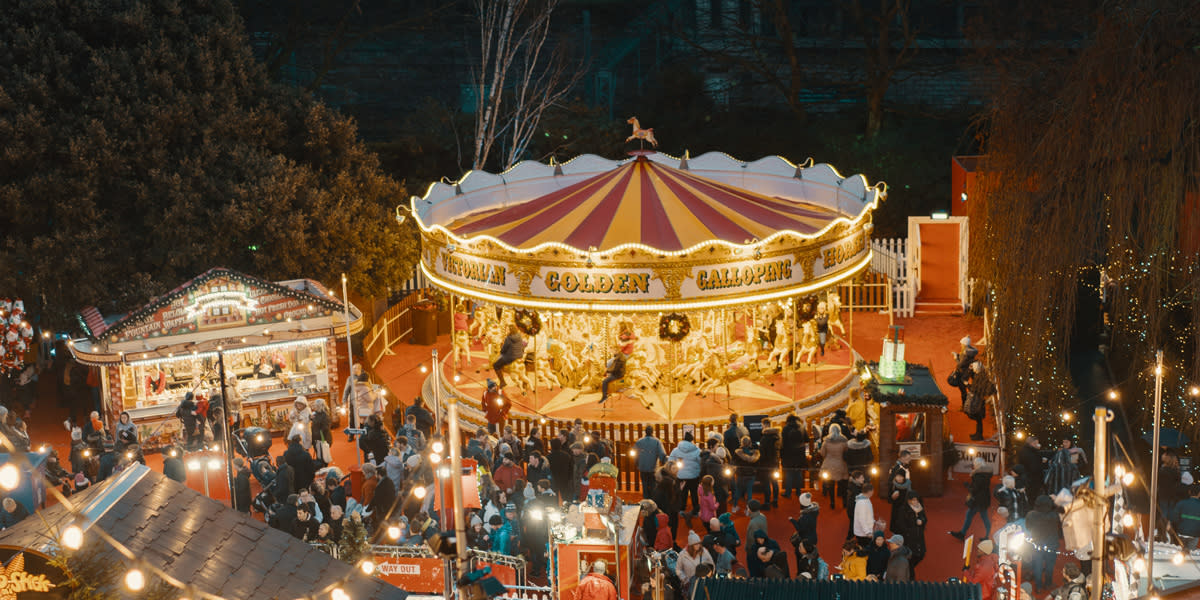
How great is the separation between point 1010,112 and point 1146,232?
161cm

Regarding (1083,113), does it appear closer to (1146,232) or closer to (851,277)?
(1146,232)

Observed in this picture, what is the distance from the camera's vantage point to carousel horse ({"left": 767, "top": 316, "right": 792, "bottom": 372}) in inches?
775

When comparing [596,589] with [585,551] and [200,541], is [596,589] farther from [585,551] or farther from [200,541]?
[200,541]

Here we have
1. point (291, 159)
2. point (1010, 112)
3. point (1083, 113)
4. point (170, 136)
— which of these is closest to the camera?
point (1083, 113)

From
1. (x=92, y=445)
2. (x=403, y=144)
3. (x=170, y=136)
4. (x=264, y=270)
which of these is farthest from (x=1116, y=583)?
(x=403, y=144)

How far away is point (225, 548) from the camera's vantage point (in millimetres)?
8031

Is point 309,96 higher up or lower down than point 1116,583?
higher up

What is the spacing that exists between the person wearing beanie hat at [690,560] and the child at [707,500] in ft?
7.87

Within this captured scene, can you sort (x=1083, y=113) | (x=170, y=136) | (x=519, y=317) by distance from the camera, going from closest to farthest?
(x=1083, y=113) → (x=519, y=317) → (x=170, y=136)

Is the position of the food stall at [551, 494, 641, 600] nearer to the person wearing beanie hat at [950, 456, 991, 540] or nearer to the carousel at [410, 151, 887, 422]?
the person wearing beanie hat at [950, 456, 991, 540]

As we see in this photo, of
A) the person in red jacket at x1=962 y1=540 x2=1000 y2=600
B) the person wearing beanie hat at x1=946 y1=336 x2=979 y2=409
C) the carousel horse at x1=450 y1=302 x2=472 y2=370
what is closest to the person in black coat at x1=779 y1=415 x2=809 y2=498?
the person wearing beanie hat at x1=946 y1=336 x2=979 y2=409

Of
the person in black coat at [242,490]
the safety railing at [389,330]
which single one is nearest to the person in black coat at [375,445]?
the person in black coat at [242,490]

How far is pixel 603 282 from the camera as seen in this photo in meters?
17.6

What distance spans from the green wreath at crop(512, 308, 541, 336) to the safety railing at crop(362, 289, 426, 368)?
4.44 m
